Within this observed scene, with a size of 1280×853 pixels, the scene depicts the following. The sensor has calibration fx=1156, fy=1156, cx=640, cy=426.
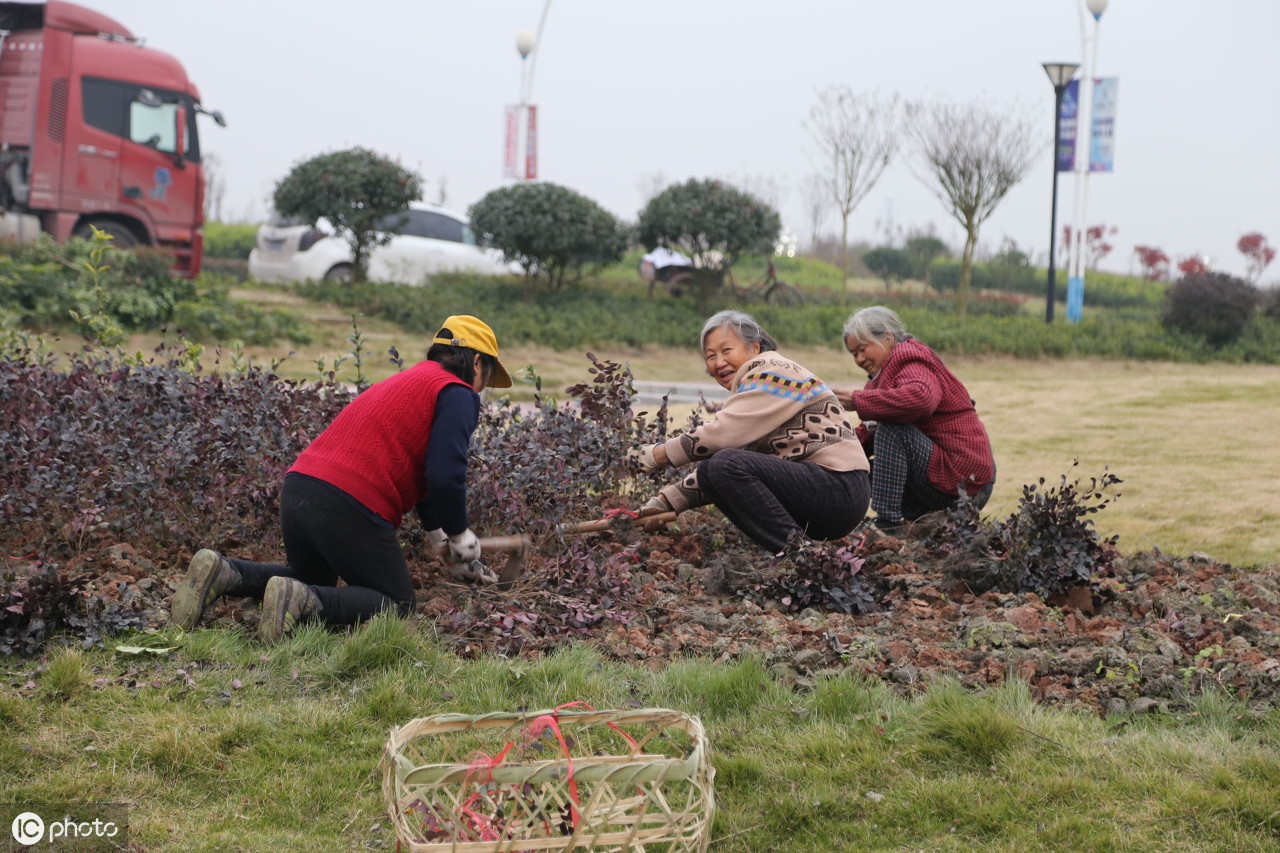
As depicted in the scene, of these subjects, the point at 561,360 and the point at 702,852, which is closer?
the point at 702,852

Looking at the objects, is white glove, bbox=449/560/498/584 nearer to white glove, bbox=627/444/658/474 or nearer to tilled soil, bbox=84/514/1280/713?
tilled soil, bbox=84/514/1280/713

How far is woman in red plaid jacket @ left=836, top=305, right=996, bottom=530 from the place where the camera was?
5.07 metres

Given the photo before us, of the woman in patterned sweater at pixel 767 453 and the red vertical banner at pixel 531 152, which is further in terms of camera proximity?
the red vertical banner at pixel 531 152

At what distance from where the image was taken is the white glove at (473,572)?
4016 millimetres

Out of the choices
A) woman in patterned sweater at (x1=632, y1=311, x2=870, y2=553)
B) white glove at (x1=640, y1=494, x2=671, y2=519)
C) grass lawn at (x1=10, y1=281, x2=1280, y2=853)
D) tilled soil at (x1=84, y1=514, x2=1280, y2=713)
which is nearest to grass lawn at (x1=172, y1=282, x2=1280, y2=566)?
white glove at (x1=640, y1=494, x2=671, y2=519)

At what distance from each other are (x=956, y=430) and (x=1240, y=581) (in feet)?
4.26

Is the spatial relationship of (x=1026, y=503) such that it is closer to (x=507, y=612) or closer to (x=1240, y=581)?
(x=1240, y=581)

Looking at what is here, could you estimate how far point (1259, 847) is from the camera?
2.57 meters

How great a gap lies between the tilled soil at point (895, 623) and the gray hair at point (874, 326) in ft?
3.33

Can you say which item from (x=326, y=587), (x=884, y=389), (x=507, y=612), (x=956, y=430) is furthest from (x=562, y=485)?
(x=956, y=430)

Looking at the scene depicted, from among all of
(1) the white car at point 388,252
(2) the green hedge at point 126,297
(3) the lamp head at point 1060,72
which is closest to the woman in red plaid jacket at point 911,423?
(2) the green hedge at point 126,297

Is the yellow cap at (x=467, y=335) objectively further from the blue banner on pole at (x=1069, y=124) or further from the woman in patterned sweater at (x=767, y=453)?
the blue banner on pole at (x=1069, y=124)

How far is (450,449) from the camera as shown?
3.72 metres

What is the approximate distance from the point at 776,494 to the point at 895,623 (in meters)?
0.74
